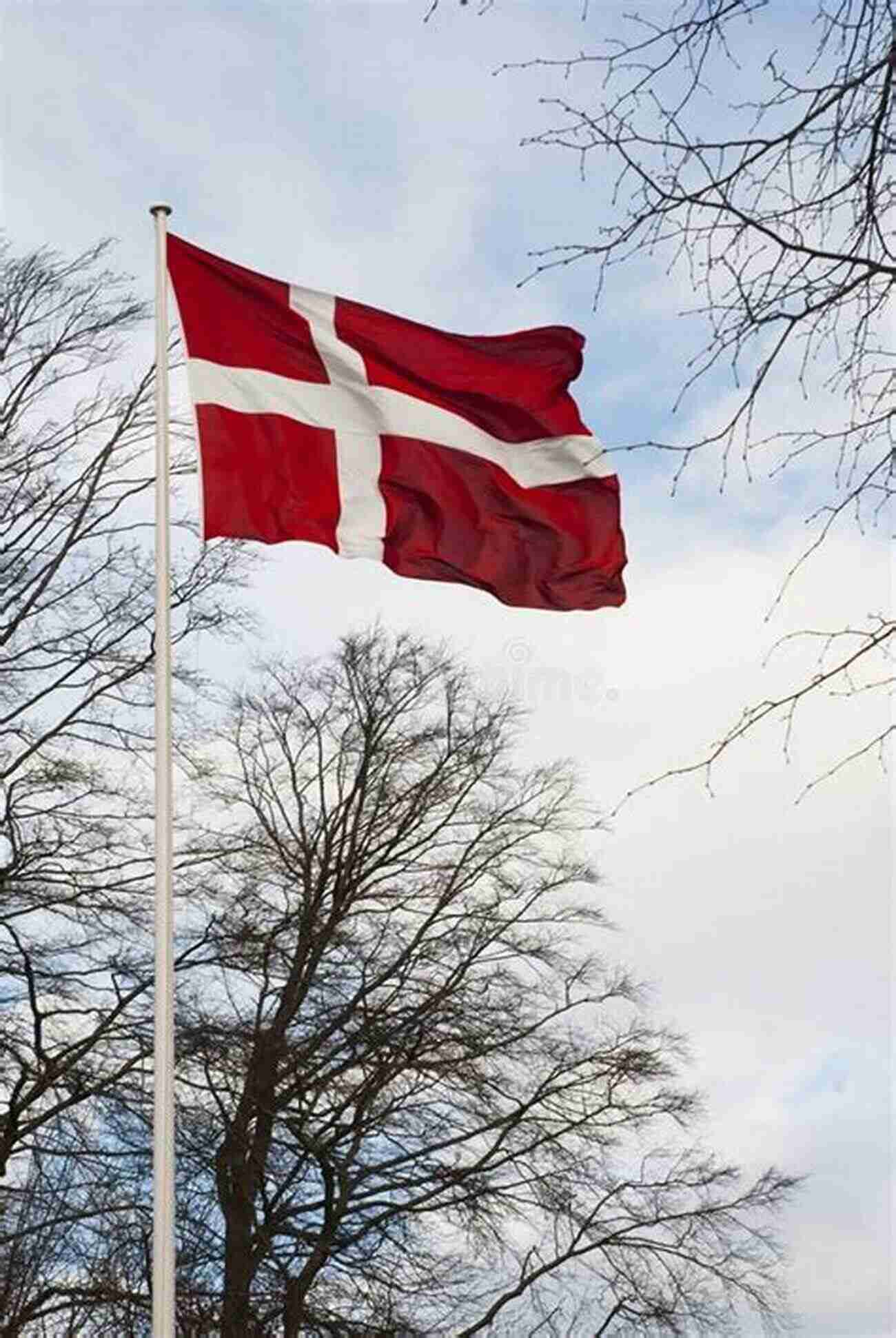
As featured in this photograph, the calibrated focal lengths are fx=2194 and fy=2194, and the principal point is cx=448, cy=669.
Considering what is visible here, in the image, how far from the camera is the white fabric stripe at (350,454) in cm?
1058

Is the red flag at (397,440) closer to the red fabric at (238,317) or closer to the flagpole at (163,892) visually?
the red fabric at (238,317)

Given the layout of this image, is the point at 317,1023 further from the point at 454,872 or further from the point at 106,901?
the point at 106,901

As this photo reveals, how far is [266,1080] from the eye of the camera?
2130 cm

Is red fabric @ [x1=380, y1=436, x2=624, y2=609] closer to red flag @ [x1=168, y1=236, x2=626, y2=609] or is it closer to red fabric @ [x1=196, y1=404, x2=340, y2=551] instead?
red flag @ [x1=168, y1=236, x2=626, y2=609]

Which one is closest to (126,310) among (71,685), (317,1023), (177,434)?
(177,434)

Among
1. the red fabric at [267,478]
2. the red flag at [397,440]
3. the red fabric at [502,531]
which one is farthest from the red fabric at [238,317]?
the red fabric at [502,531]

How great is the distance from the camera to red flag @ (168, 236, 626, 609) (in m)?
10.4

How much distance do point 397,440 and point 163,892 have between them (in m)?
2.66

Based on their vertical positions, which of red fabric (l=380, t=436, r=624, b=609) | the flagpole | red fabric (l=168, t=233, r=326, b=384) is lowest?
the flagpole

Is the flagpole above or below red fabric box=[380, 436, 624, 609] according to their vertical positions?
below

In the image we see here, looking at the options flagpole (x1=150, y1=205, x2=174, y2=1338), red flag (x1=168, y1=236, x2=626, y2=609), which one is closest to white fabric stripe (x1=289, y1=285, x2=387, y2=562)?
red flag (x1=168, y1=236, x2=626, y2=609)

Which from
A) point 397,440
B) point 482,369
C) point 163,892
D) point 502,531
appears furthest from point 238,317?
point 163,892

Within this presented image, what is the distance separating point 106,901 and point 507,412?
830 centimetres

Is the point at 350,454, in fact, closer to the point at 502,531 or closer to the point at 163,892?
the point at 502,531
